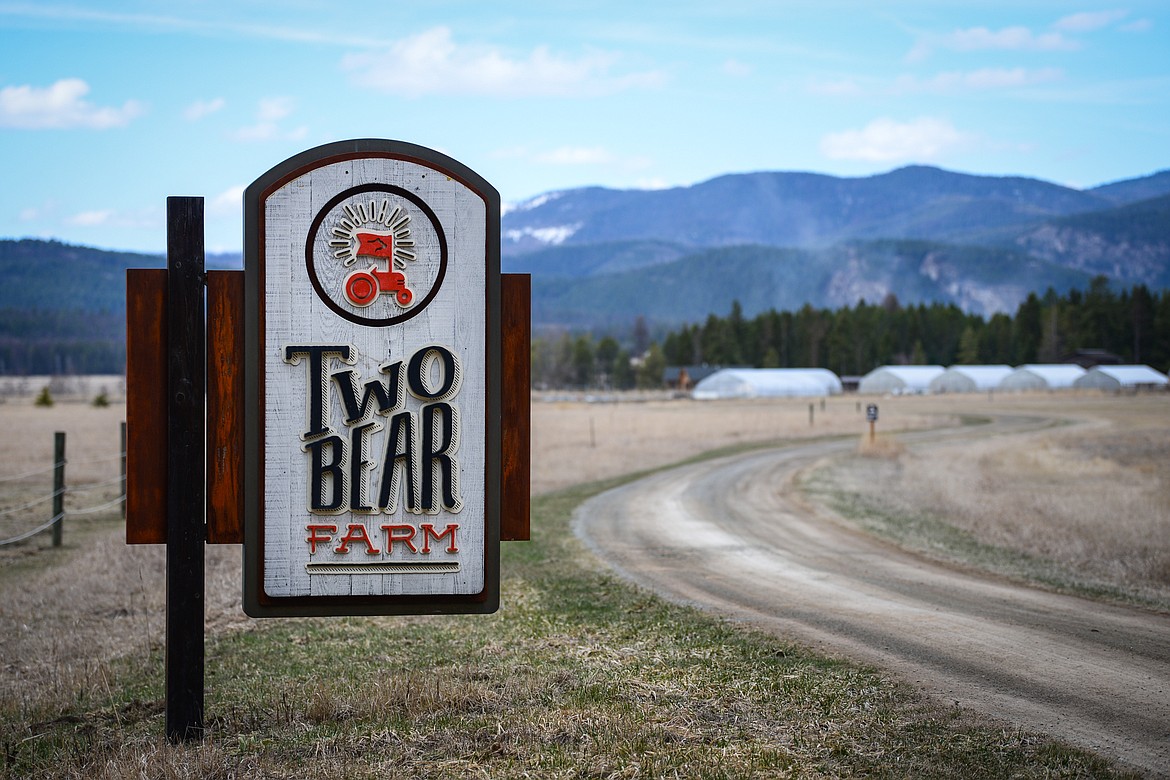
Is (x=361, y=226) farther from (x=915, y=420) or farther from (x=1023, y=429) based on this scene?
(x=915, y=420)

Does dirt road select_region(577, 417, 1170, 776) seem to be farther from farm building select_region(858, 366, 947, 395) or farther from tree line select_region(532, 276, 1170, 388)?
tree line select_region(532, 276, 1170, 388)

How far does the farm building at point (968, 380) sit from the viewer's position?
111938 mm

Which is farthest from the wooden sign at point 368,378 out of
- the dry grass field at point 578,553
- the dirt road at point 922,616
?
the dirt road at point 922,616

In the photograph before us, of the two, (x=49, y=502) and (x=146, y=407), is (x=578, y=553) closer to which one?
(x=146, y=407)

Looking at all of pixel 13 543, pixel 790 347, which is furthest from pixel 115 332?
pixel 13 543

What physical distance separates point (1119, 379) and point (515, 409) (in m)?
115

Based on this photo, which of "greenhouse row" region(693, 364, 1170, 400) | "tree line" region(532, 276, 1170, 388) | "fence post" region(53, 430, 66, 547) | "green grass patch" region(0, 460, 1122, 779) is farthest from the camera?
"tree line" region(532, 276, 1170, 388)

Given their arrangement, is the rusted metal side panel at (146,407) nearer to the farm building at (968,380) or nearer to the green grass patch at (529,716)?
the green grass patch at (529,716)

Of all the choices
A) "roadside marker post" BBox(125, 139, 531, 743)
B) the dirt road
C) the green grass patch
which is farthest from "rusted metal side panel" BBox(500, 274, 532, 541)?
the dirt road

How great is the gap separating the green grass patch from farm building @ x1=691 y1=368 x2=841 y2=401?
102414mm

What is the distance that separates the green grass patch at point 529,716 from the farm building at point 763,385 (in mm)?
102414

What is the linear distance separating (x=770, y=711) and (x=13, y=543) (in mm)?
17063

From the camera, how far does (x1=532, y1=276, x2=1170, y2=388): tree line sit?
13012 centimetres

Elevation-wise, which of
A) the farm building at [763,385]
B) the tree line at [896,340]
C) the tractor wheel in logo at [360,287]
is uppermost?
the tree line at [896,340]
